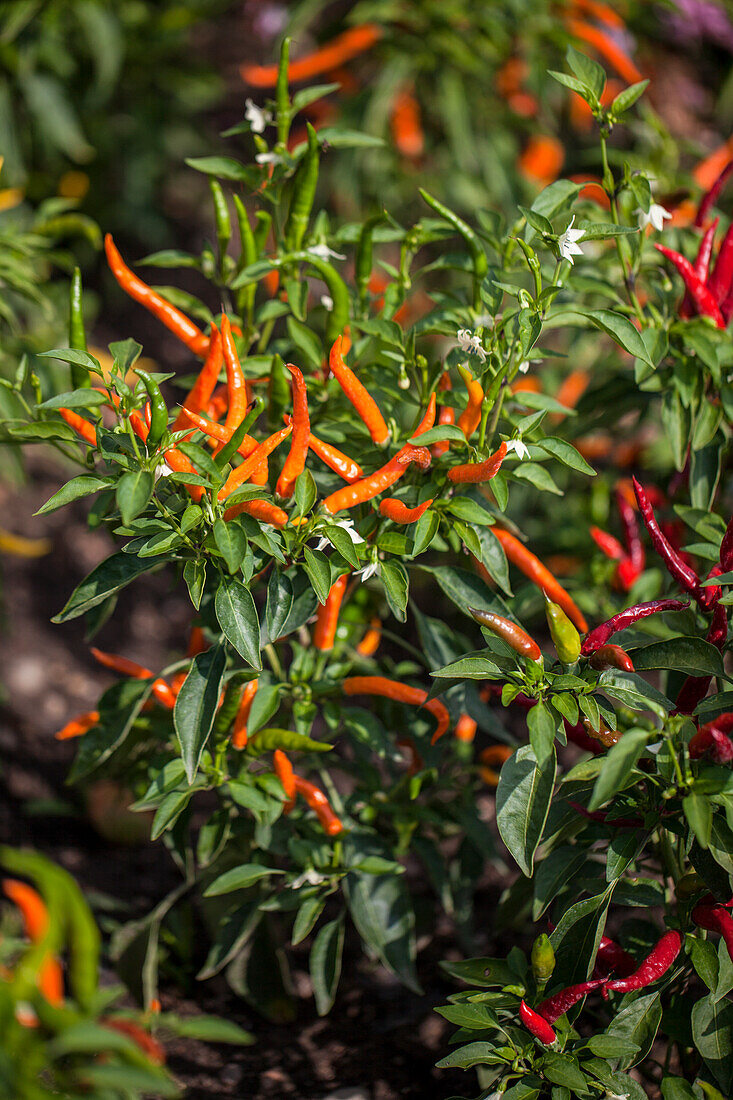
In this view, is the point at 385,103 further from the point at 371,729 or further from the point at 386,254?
the point at 371,729

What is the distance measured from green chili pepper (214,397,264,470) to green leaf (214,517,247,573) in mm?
78

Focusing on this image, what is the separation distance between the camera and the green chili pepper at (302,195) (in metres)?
1.37

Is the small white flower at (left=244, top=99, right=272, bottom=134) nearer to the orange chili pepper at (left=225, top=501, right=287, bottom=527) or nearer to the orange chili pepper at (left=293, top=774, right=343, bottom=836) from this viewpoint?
the orange chili pepper at (left=225, top=501, right=287, bottom=527)

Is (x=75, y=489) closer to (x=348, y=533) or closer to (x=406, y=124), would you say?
(x=348, y=533)

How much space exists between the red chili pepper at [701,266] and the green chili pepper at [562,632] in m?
0.68

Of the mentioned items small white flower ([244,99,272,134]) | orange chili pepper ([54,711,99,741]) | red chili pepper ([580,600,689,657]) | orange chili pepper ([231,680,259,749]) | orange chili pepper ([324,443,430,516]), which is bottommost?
orange chili pepper ([54,711,99,741])

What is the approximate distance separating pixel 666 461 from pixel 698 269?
1.00 meters

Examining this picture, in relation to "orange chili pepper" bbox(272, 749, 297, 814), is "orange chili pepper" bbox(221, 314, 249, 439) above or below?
above

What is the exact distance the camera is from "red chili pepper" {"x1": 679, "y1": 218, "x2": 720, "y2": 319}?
4.92 feet

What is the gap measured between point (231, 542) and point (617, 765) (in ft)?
1.64

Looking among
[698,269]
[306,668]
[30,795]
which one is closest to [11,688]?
[30,795]

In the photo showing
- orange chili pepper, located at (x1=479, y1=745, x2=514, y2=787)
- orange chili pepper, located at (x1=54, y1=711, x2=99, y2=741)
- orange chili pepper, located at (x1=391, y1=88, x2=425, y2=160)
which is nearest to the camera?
orange chili pepper, located at (x1=54, y1=711, x2=99, y2=741)

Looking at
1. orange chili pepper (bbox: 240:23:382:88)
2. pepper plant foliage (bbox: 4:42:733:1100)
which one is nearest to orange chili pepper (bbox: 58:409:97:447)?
pepper plant foliage (bbox: 4:42:733:1100)

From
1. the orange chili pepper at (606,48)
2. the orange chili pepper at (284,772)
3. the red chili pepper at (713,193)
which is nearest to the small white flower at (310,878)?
the orange chili pepper at (284,772)
